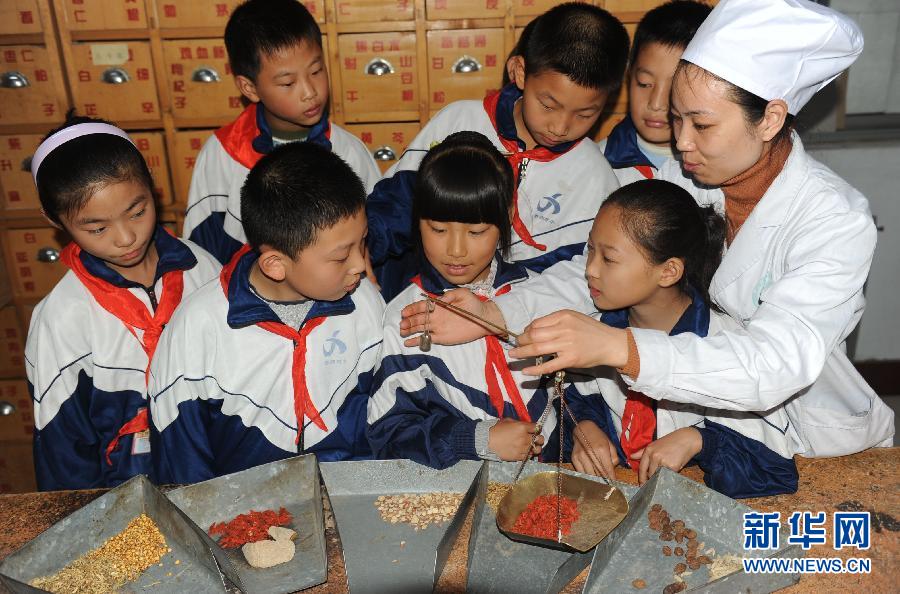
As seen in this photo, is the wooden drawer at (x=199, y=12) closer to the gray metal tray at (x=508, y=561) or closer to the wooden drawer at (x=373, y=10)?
the wooden drawer at (x=373, y=10)

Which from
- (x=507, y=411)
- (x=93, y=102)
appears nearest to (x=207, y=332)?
(x=507, y=411)

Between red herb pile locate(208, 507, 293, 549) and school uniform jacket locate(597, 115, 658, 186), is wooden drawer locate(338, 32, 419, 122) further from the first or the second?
red herb pile locate(208, 507, 293, 549)

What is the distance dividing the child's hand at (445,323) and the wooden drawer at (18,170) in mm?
2589

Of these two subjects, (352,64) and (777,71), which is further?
(352,64)

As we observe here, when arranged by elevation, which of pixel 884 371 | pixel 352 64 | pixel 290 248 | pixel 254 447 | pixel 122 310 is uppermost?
pixel 352 64

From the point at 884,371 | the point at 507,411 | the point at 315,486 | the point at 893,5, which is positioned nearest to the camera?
the point at 315,486

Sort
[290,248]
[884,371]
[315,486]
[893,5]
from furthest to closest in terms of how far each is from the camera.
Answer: [884,371]
[893,5]
[290,248]
[315,486]

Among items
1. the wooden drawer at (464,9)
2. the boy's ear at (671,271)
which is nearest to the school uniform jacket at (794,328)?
the boy's ear at (671,271)

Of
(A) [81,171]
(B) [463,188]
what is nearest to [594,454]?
(B) [463,188]

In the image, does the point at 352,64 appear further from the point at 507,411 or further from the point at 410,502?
the point at 410,502

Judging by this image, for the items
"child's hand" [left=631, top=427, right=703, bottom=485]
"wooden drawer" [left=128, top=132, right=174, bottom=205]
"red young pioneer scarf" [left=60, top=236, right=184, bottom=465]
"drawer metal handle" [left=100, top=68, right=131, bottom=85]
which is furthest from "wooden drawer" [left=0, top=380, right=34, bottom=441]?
"child's hand" [left=631, top=427, right=703, bottom=485]

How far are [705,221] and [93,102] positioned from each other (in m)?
2.97

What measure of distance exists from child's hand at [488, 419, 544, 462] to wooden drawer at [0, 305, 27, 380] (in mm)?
3176

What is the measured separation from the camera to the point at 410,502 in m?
1.75
